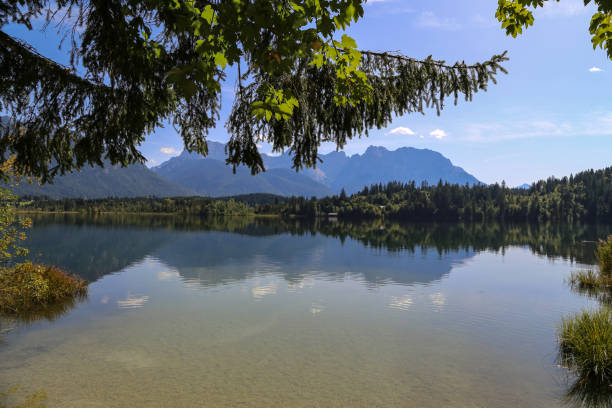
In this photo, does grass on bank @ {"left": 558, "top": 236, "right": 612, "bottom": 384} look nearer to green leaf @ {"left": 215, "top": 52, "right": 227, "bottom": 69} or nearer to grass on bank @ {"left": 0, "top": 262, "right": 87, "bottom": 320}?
green leaf @ {"left": 215, "top": 52, "right": 227, "bottom": 69}

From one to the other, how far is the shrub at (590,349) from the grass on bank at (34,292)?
24110 millimetres

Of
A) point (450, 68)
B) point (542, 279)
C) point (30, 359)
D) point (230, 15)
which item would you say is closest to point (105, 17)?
point (230, 15)

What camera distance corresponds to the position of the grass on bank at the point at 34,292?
17.7 metres

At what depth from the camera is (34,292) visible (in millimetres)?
20141

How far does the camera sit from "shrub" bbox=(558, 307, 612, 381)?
1261 centimetres

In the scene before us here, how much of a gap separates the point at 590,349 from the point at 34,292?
1057 inches

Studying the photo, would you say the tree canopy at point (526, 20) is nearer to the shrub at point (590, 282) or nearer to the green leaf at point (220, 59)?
the green leaf at point (220, 59)

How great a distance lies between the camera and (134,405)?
10930 mm

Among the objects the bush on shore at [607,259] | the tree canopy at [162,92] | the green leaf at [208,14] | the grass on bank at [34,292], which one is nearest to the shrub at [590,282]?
the bush on shore at [607,259]

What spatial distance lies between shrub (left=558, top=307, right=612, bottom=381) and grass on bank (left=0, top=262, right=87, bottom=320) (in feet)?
79.1

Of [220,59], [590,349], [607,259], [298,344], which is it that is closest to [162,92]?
[220,59]

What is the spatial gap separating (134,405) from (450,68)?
13723mm

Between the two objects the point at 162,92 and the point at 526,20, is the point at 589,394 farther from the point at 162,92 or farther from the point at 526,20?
the point at 162,92

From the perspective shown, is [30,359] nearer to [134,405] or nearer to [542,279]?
[134,405]
